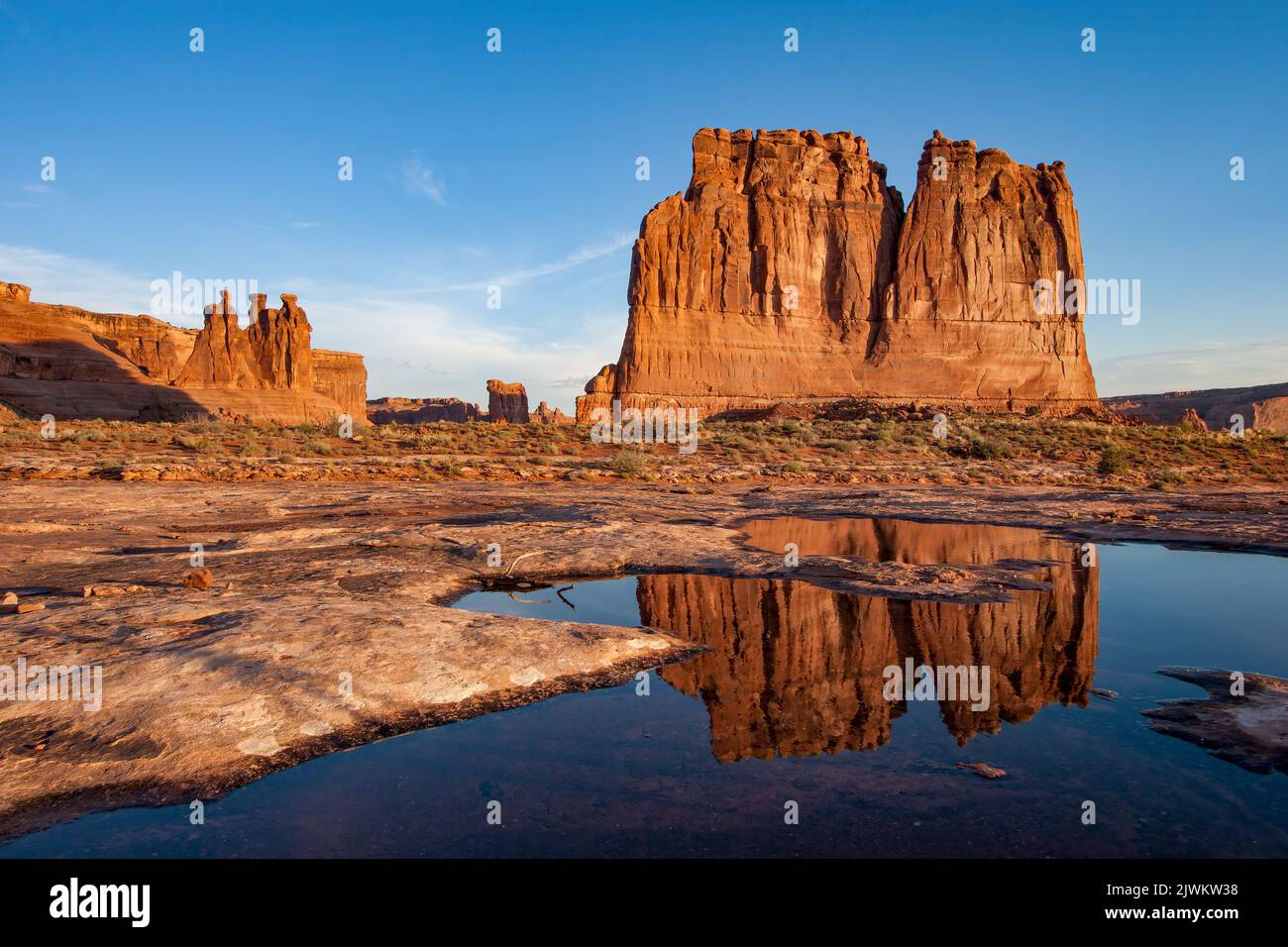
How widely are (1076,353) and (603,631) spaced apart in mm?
76506

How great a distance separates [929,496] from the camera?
17.3 m

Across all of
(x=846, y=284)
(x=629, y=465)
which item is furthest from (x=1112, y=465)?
(x=846, y=284)

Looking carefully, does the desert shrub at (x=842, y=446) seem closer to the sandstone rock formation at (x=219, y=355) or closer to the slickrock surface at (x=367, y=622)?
the slickrock surface at (x=367, y=622)

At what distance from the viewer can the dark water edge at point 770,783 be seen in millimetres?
2912

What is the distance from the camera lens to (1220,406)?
93375 millimetres

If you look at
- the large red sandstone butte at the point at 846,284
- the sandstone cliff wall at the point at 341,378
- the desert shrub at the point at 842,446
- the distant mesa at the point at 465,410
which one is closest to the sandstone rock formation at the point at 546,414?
the distant mesa at the point at 465,410

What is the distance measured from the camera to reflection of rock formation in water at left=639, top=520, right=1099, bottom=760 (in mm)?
4176

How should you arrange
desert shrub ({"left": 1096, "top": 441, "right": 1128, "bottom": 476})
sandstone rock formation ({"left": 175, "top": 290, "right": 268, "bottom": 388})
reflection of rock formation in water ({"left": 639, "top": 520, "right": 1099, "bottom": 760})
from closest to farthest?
reflection of rock formation in water ({"left": 639, "top": 520, "right": 1099, "bottom": 760}) → desert shrub ({"left": 1096, "top": 441, "right": 1128, "bottom": 476}) → sandstone rock formation ({"left": 175, "top": 290, "right": 268, "bottom": 388})

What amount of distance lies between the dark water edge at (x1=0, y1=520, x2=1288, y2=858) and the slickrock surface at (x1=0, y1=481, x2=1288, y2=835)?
4.5 inches

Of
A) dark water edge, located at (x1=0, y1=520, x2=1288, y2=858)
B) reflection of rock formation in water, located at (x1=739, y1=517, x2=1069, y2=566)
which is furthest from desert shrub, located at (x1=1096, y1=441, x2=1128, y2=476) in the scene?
dark water edge, located at (x1=0, y1=520, x2=1288, y2=858)

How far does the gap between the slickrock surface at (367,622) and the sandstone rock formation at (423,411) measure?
362ft

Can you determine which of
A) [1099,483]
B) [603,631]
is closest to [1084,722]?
[603,631]

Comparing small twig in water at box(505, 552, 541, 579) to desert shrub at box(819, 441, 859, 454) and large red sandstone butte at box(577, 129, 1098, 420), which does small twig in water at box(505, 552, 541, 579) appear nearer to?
desert shrub at box(819, 441, 859, 454)
